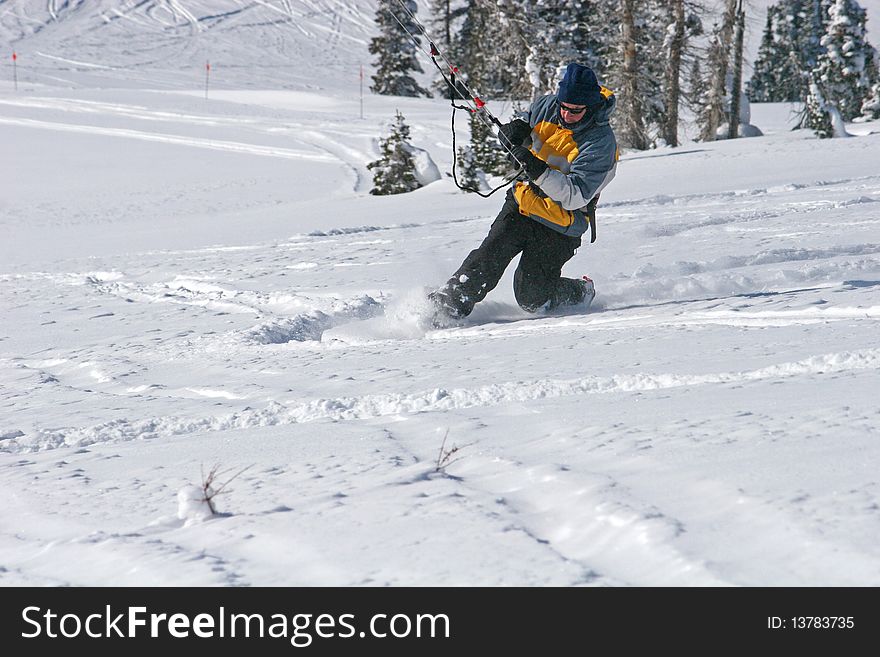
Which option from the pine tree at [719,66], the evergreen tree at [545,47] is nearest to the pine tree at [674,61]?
the pine tree at [719,66]

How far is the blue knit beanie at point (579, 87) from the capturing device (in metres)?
5.39


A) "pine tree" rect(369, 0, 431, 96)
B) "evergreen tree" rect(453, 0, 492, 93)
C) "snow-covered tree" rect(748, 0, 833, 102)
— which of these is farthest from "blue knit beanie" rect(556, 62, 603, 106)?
"snow-covered tree" rect(748, 0, 833, 102)

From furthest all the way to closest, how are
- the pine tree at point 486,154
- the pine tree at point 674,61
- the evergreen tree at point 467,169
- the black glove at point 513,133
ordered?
1. the pine tree at point 674,61
2. the pine tree at point 486,154
3. the evergreen tree at point 467,169
4. the black glove at point 513,133

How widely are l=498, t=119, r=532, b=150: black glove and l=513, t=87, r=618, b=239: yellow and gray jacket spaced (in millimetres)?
134

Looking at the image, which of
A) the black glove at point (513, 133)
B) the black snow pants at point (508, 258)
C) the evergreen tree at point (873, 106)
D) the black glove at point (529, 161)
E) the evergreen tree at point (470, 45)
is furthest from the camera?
the evergreen tree at point (873, 106)

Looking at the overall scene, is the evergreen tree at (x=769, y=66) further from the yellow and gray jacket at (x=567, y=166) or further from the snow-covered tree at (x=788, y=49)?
the yellow and gray jacket at (x=567, y=166)

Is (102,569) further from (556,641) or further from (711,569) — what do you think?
(711,569)

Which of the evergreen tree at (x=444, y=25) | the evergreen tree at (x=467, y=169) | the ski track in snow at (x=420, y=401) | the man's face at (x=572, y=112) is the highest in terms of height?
the evergreen tree at (x=444, y=25)

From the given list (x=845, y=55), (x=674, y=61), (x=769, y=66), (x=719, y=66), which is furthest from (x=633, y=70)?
(x=769, y=66)

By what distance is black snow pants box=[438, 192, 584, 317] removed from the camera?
5.91 meters

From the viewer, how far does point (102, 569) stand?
214 centimetres

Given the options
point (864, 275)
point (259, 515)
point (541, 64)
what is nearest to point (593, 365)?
point (259, 515)

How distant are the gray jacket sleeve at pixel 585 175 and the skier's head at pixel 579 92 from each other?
7.0 inches

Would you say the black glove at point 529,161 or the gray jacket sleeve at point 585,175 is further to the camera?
the gray jacket sleeve at point 585,175
